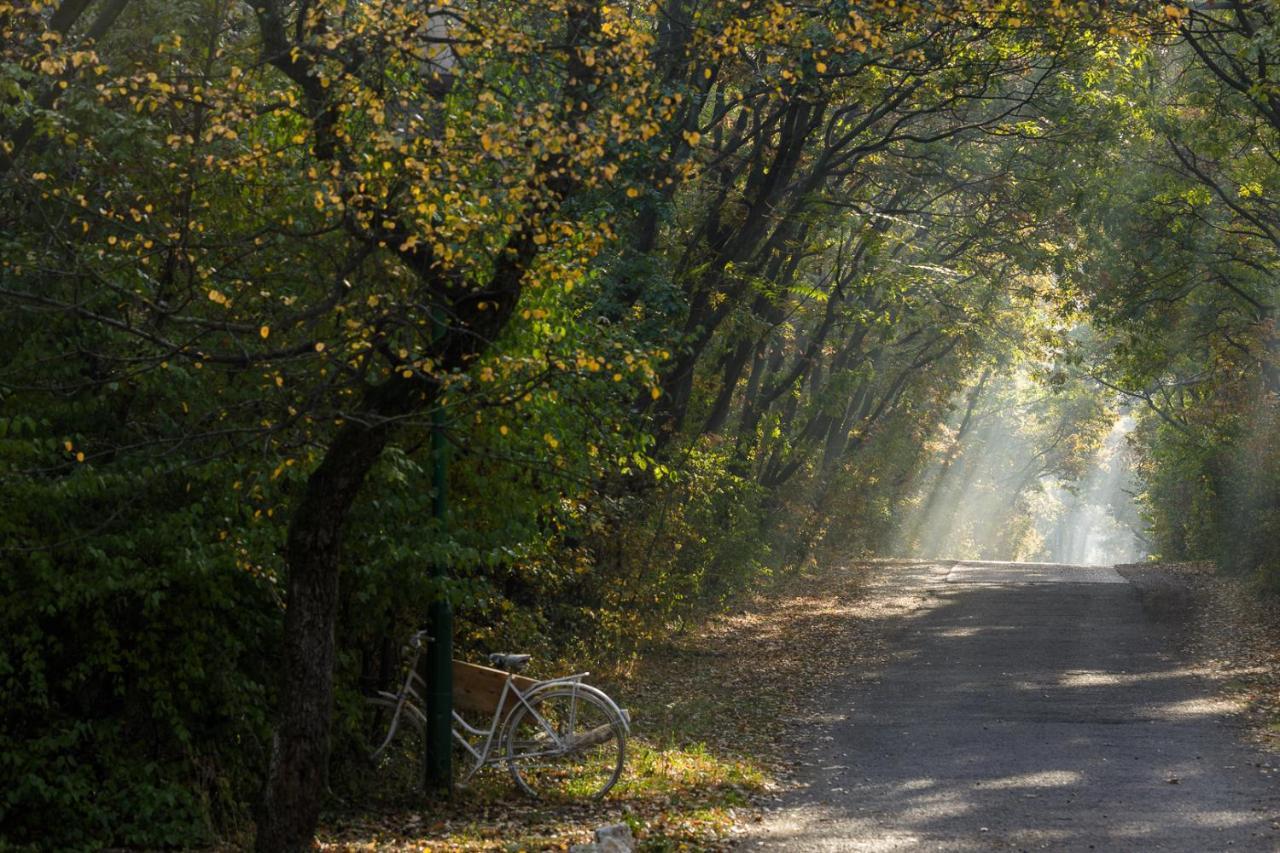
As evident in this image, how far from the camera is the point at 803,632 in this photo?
21.6m

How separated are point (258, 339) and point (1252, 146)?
18497 mm

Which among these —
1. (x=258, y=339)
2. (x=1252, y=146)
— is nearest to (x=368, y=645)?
(x=258, y=339)

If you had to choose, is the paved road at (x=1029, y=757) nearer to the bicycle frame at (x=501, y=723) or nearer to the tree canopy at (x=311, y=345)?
the bicycle frame at (x=501, y=723)

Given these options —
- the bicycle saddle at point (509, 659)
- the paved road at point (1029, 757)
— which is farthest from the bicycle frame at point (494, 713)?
the paved road at point (1029, 757)

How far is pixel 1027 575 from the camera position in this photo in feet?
108

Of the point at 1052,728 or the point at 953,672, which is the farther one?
the point at 953,672

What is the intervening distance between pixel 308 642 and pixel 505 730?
2595mm

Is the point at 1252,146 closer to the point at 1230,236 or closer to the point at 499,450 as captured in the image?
the point at 1230,236

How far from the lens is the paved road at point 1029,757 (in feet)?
29.3

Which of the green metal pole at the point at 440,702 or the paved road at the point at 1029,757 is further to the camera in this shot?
the green metal pole at the point at 440,702

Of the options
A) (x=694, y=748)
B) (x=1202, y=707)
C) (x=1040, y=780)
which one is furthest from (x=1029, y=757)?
(x=1202, y=707)

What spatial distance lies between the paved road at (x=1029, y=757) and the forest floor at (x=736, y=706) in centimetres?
32

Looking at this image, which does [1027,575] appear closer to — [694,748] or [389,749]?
[694,748]

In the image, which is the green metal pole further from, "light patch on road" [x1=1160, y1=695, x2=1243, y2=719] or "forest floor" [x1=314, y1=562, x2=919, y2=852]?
"light patch on road" [x1=1160, y1=695, x2=1243, y2=719]
